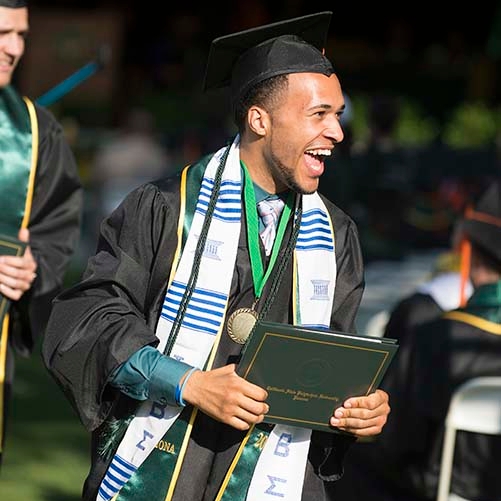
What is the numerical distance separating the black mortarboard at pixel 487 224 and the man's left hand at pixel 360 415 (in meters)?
1.58

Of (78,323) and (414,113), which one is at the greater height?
(414,113)

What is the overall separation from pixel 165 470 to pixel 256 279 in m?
0.53

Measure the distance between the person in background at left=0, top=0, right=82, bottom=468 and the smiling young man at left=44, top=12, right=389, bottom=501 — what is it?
1.21 meters

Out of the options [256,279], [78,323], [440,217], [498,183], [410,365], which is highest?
[440,217]

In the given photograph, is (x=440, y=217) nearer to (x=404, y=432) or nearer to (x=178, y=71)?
(x=178, y=71)

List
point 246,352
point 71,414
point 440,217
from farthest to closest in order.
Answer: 1. point 440,217
2. point 71,414
3. point 246,352

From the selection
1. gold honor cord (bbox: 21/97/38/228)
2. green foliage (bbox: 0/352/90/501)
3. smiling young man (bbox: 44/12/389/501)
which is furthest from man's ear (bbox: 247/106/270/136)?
green foliage (bbox: 0/352/90/501)

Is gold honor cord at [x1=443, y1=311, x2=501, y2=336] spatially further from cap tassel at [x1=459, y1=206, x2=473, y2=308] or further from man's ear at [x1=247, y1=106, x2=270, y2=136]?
man's ear at [x1=247, y1=106, x2=270, y2=136]

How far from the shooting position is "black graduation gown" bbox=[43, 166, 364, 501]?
3.66 meters

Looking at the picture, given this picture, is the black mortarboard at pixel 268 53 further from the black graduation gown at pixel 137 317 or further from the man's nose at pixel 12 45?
the man's nose at pixel 12 45

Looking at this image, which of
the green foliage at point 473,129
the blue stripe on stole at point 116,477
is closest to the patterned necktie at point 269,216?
the blue stripe on stole at point 116,477

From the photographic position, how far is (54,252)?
5.16 metres

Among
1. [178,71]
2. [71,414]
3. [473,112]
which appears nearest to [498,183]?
[71,414]

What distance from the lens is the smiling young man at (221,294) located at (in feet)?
12.1
